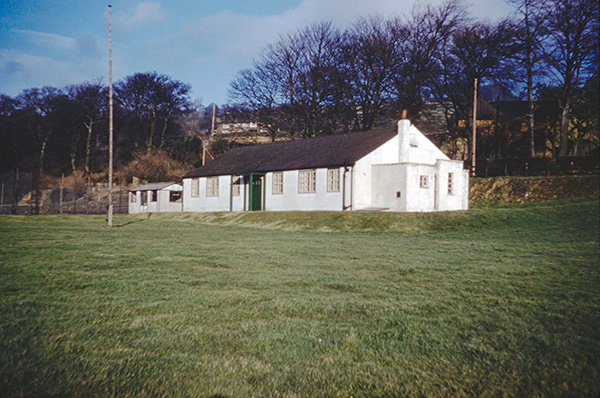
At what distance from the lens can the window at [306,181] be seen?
95.9 ft

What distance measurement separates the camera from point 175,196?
137ft

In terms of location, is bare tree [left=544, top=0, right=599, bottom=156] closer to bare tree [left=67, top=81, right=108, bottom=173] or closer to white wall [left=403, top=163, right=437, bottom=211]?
white wall [left=403, top=163, right=437, bottom=211]

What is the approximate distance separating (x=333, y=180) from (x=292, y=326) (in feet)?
77.6

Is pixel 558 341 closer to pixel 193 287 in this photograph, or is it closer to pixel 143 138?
pixel 193 287

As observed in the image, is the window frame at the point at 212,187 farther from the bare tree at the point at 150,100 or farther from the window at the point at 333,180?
the bare tree at the point at 150,100

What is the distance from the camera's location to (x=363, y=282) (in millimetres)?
7059

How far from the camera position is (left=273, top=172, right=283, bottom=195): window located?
31.2m

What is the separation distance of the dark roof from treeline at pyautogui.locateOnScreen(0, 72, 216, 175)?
60.0 feet

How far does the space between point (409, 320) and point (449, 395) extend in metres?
1.72

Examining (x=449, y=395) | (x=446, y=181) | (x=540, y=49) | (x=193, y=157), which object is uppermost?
(x=540, y=49)

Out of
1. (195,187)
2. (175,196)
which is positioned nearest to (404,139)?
(195,187)

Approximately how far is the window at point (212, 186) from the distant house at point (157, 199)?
4.80 metres

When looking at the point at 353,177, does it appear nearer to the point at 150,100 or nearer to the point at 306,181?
the point at 306,181

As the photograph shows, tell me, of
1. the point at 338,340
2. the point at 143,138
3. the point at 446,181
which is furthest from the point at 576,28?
the point at 143,138
